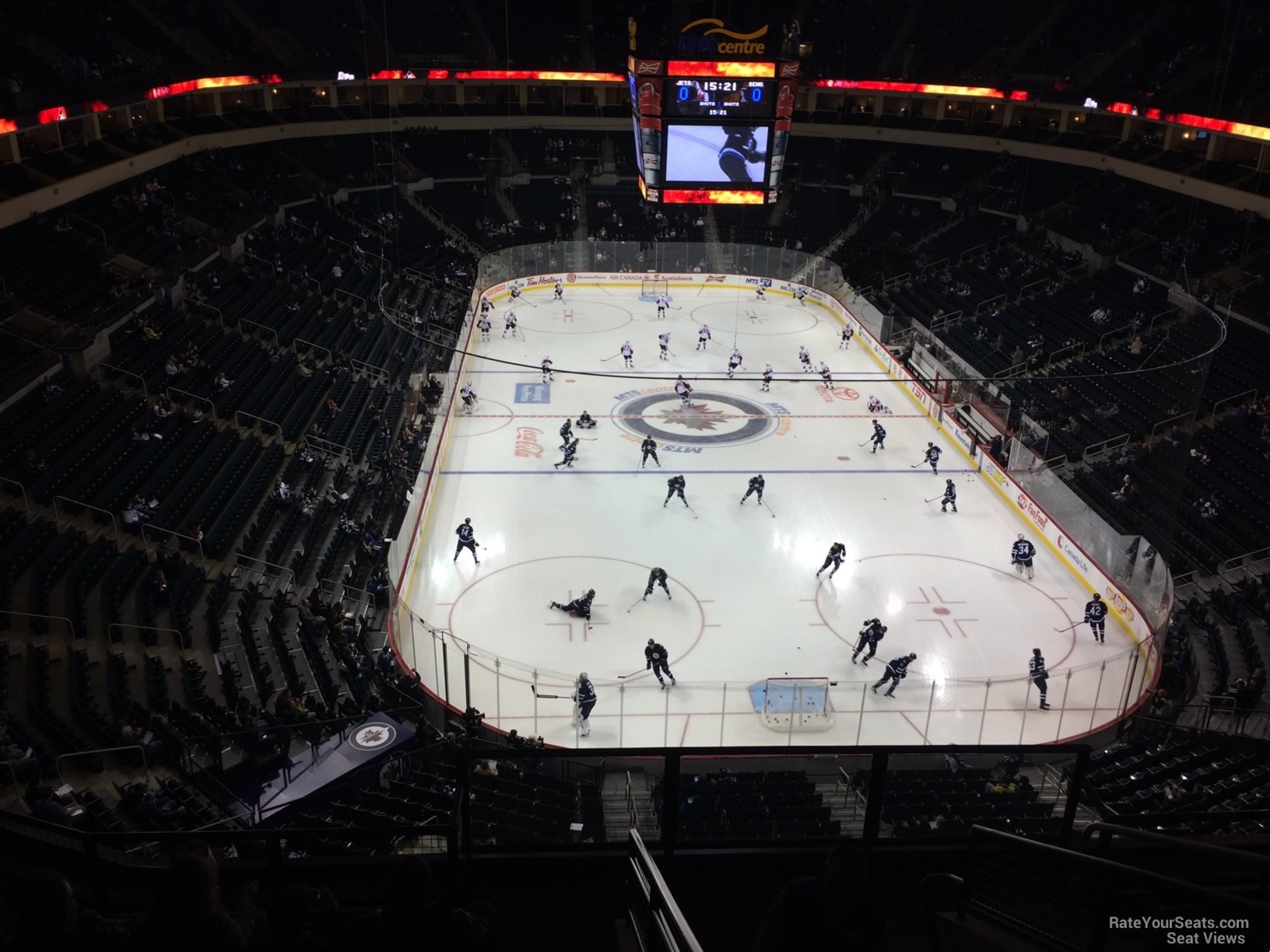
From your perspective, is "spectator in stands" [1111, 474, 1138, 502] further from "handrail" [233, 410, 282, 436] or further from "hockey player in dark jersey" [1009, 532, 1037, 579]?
"handrail" [233, 410, 282, 436]

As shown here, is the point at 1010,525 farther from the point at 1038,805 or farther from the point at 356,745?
the point at 356,745

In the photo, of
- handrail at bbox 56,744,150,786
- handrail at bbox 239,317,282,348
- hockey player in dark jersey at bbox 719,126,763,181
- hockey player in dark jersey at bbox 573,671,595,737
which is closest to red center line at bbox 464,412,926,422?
handrail at bbox 239,317,282,348

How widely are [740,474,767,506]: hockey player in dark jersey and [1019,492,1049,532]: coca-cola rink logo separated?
575 cm

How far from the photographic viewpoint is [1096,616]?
16.0m

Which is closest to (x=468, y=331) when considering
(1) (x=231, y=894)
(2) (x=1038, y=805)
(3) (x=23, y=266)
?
(3) (x=23, y=266)

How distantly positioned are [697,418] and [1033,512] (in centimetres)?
993

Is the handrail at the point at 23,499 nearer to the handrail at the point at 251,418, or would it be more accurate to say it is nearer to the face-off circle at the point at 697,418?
the handrail at the point at 251,418

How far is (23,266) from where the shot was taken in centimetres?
2297

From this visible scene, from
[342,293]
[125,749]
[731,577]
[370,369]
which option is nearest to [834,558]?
[731,577]

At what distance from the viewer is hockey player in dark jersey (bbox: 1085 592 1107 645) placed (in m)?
16.0

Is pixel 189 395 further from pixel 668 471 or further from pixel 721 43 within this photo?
pixel 721 43

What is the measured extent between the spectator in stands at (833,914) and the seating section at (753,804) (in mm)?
4736

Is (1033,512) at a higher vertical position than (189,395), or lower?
lower

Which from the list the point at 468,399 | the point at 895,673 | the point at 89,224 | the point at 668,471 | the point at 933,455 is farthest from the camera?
the point at 468,399
